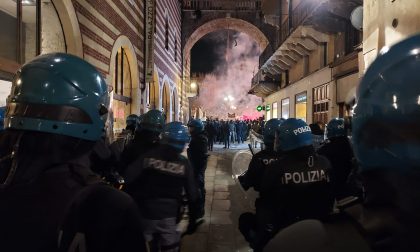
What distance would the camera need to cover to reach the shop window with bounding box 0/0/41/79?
6.18 meters

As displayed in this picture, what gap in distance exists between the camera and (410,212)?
88 centimetres

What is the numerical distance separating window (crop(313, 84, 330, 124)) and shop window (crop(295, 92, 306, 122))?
170 cm

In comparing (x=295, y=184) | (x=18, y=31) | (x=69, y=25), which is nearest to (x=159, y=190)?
(x=295, y=184)

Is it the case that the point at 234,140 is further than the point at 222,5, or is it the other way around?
the point at 222,5

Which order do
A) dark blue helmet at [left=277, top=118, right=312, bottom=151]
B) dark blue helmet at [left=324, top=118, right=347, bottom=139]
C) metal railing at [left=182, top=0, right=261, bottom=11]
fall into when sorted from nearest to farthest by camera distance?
1. dark blue helmet at [left=277, top=118, right=312, bottom=151]
2. dark blue helmet at [left=324, top=118, right=347, bottom=139]
3. metal railing at [left=182, top=0, right=261, bottom=11]

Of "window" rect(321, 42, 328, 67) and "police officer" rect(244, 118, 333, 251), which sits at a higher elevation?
"window" rect(321, 42, 328, 67)

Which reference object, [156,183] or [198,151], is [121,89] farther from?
[156,183]

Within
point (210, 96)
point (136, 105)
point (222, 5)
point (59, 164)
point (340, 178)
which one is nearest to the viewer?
point (59, 164)

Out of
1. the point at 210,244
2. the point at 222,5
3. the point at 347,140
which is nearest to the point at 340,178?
the point at 347,140

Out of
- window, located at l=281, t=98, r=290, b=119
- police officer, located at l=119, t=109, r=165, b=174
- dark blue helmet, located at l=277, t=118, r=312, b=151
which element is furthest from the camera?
window, located at l=281, t=98, r=290, b=119

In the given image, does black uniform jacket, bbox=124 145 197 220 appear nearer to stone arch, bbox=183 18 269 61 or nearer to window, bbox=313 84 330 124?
window, bbox=313 84 330 124

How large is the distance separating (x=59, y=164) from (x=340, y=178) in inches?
151

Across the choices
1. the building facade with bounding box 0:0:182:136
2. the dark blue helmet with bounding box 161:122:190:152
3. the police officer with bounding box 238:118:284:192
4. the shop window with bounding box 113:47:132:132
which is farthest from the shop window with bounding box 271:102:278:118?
the dark blue helmet with bounding box 161:122:190:152

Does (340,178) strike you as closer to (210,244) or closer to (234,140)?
(210,244)
